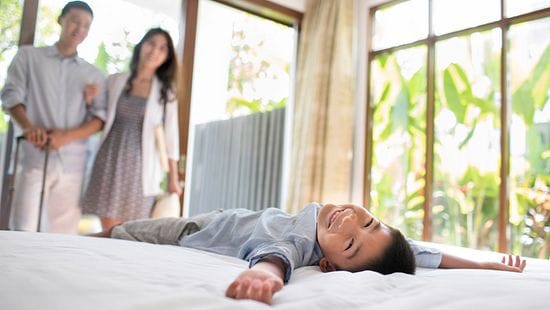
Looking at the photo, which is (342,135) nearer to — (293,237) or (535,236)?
(535,236)

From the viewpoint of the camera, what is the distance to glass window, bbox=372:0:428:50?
3661 mm

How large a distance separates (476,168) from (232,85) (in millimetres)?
2031

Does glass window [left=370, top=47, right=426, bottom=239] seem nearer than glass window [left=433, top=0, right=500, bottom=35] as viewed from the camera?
No

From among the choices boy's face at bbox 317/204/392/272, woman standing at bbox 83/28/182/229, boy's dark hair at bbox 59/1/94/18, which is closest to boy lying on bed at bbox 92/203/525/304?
boy's face at bbox 317/204/392/272

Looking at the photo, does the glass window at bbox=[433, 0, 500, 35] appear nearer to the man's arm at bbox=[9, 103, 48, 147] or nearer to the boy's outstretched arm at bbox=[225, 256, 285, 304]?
the man's arm at bbox=[9, 103, 48, 147]

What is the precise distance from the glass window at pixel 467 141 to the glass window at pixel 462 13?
0.09 metres

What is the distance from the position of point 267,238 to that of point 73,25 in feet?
6.60

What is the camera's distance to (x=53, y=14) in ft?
9.48

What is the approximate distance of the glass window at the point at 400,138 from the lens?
142 inches

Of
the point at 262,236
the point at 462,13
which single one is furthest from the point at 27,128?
the point at 462,13

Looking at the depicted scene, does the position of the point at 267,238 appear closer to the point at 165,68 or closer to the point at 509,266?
the point at 509,266

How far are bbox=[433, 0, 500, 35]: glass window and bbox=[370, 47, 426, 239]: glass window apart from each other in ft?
0.75

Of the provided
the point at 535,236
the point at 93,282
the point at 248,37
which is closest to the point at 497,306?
the point at 93,282

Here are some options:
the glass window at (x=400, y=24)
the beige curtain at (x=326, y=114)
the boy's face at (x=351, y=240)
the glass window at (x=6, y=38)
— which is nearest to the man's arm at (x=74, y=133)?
the glass window at (x=6, y=38)
